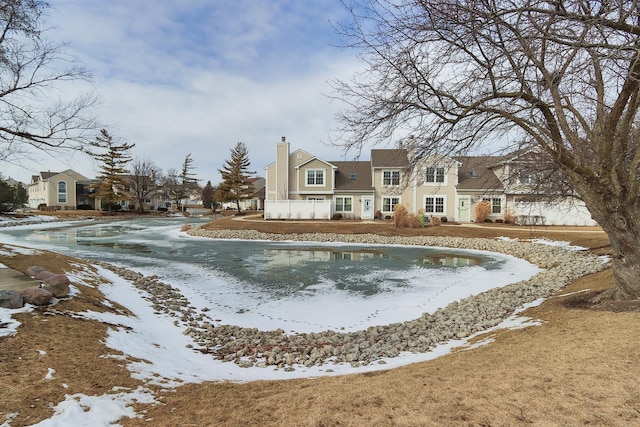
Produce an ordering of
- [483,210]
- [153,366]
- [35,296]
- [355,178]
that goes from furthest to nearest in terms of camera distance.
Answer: [355,178] < [483,210] < [35,296] < [153,366]

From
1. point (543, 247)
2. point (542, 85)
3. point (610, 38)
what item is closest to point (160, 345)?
point (542, 85)

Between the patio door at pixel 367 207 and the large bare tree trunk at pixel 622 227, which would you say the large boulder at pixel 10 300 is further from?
the patio door at pixel 367 207

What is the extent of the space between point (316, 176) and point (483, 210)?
1441cm

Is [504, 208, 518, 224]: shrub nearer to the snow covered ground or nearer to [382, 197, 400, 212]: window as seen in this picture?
[382, 197, 400, 212]: window

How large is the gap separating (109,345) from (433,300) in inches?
283

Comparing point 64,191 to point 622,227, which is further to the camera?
point 64,191

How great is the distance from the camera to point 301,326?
717 cm

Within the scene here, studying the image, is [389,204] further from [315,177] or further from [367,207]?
[315,177]

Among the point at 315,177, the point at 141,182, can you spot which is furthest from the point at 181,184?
the point at 315,177

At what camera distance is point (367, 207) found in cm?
3116

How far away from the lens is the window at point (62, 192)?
55500 mm

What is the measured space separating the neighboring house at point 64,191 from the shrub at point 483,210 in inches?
2131

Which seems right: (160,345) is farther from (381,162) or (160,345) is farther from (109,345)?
(381,162)

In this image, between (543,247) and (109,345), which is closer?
(109,345)
